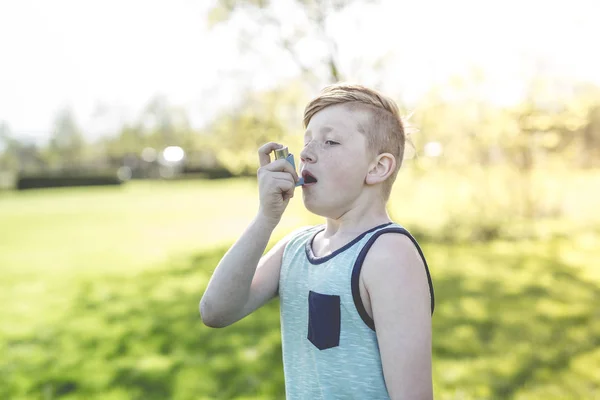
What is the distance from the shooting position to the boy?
1.27 meters

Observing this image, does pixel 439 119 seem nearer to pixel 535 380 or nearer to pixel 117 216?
pixel 535 380

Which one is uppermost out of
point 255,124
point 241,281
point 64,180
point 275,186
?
point 275,186

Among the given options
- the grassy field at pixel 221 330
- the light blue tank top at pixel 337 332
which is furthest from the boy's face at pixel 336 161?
the grassy field at pixel 221 330

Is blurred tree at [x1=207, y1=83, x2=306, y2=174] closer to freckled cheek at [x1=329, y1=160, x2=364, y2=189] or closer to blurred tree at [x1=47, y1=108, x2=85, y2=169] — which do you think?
freckled cheek at [x1=329, y1=160, x2=364, y2=189]

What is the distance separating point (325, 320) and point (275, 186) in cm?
34

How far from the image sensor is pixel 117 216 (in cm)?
1895

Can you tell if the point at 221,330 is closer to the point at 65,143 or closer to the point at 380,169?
the point at 380,169

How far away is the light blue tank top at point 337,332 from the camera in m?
1.31

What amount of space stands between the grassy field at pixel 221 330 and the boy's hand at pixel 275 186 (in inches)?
111

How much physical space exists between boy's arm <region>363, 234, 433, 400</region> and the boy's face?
0.20 m

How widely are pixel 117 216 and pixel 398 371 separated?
18780mm

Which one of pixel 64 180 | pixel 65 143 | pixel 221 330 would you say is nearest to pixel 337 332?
pixel 221 330

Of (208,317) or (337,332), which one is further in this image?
(208,317)

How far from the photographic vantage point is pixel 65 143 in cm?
7500
